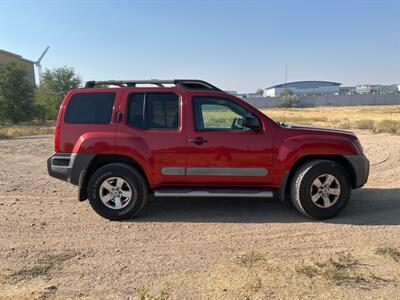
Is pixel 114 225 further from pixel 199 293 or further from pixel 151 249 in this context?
pixel 199 293

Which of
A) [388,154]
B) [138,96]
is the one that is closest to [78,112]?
[138,96]

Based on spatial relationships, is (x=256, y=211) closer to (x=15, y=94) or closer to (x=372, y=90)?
(x=15, y=94)

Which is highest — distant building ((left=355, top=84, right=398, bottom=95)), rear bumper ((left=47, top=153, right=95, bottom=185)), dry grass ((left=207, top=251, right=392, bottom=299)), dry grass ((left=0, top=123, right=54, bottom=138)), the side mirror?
distant building ((left=355, top=84, right=398, bottom=95))

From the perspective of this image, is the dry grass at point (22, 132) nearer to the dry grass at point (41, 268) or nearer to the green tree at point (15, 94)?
the green tree at point (15, 94)

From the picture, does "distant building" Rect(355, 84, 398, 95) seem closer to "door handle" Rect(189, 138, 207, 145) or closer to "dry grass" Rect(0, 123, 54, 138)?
"dry grass" Rect(0, 123, 54, 138)

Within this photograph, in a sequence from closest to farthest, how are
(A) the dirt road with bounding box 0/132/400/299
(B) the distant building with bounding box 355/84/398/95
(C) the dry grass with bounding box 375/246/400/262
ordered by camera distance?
(A) the dirt road with bounding box 0/132/400/299 → (C) the dry grass with bounding box 375/246/400/262 → (B) the distant building with bounding box 355/84/398/95

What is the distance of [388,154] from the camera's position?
39.8 ft

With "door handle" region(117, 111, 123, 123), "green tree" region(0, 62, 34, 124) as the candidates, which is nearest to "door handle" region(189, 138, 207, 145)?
"door handle" region(117, 111, 123, 123)

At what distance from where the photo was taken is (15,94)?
1505 inches

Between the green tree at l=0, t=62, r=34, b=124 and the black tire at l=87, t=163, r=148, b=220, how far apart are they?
119 ft

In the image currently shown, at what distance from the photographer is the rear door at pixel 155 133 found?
570 centimetres

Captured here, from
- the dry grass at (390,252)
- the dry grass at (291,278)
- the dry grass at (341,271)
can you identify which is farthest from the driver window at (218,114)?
the dry grass at (390,252)

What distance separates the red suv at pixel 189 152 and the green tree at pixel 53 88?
129ft

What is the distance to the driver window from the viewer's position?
19.0ft
